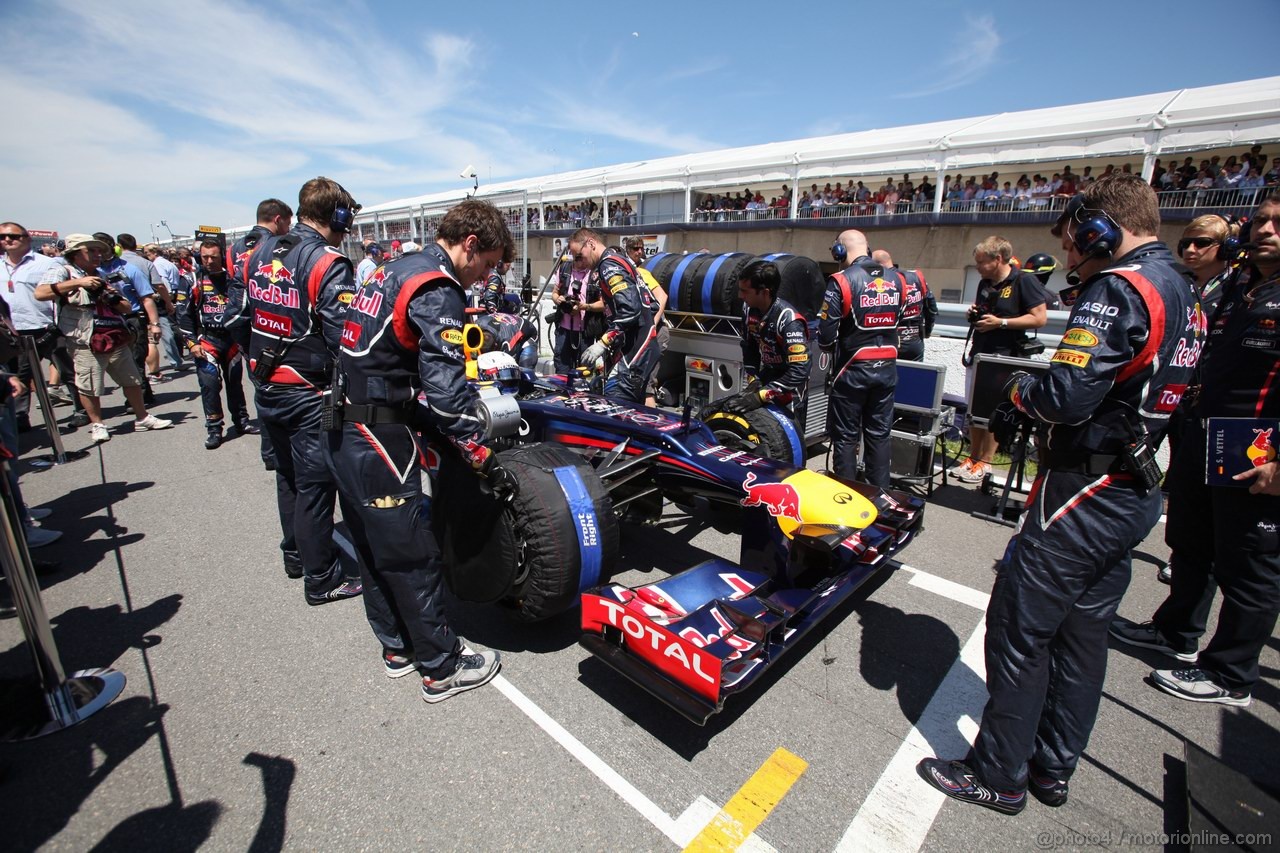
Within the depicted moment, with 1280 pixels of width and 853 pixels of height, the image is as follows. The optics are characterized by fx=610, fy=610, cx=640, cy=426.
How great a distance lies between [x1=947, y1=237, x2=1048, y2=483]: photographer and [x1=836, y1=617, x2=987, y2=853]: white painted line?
116 inches

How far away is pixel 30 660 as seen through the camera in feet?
9.91

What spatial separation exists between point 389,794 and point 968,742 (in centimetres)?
228

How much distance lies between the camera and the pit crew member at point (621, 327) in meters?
5.35

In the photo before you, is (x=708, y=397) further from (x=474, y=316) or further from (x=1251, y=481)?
(x=1251, y=481)

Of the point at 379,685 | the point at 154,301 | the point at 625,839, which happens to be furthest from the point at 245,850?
the point at 154,301

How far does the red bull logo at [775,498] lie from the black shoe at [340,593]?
224 cm

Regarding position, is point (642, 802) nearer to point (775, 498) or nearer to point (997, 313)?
point (775, 498)

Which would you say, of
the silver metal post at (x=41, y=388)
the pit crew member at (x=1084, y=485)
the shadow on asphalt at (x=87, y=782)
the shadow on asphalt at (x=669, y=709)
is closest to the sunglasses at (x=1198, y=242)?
the pit crew member at (x=1084, y=485)

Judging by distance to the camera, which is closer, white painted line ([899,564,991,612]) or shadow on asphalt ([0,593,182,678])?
shadow on asphalt ([0,593,182,678])

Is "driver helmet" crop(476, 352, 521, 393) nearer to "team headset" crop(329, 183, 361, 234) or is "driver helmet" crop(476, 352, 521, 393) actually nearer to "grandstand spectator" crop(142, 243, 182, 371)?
Answer: "team headset" crop(329, 183, 361, 234)

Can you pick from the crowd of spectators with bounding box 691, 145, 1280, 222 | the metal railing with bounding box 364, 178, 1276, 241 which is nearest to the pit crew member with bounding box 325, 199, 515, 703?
the metal railing with bounding box 364, 178, 1276, 241

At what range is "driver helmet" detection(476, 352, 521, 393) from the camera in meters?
4.48

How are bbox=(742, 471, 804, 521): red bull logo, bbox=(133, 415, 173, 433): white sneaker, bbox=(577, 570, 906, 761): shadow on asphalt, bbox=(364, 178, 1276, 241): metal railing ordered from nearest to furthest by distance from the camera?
bbox=(577, 570, 906, 761): shadow on asphalt, bbox=(742, 471, 804, 521): red bull logo, bbox=(133, 415, 173, 433): white sneaker, bbox=(364, 178, 1276, 241): metal railing

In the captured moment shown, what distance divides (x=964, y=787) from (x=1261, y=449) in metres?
1.84
